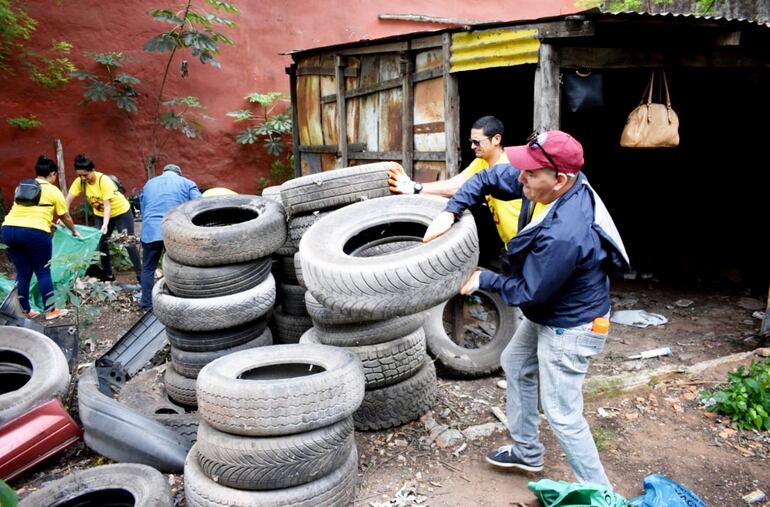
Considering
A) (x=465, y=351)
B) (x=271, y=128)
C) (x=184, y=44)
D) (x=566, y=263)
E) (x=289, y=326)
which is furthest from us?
(x=271, y=128)

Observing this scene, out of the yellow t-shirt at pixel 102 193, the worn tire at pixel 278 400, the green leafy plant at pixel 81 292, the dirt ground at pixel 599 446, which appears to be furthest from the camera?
the yellow t-shirt at pixel 102 193

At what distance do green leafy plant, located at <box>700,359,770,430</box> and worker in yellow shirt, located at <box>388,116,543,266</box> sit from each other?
197 cm

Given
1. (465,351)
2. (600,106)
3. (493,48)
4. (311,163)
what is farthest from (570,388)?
(311,163)

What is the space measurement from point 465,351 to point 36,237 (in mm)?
5110

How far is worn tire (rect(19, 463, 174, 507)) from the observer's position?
303 centimetres

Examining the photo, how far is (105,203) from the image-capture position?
775 centimetres

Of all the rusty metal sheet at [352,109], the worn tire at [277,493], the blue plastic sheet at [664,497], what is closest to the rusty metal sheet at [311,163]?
the rusty metal sheet at [352,109]

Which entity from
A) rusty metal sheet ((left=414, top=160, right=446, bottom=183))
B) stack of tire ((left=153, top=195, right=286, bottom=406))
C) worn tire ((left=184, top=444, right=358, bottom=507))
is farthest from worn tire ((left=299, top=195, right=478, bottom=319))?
A: rusty metal sheet ((left=414, top=160, right=446, bottom=183))

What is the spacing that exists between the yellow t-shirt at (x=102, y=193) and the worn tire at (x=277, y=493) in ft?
18.5

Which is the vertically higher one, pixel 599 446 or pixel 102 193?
pixel 102 193

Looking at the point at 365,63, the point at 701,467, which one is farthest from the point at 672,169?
the point at 701,467

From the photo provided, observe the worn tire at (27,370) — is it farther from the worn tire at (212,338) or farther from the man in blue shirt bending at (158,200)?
the man in blue shirt bending at (158,200)

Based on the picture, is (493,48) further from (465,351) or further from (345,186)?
(465,351)

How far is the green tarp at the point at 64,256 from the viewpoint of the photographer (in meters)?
6.65
